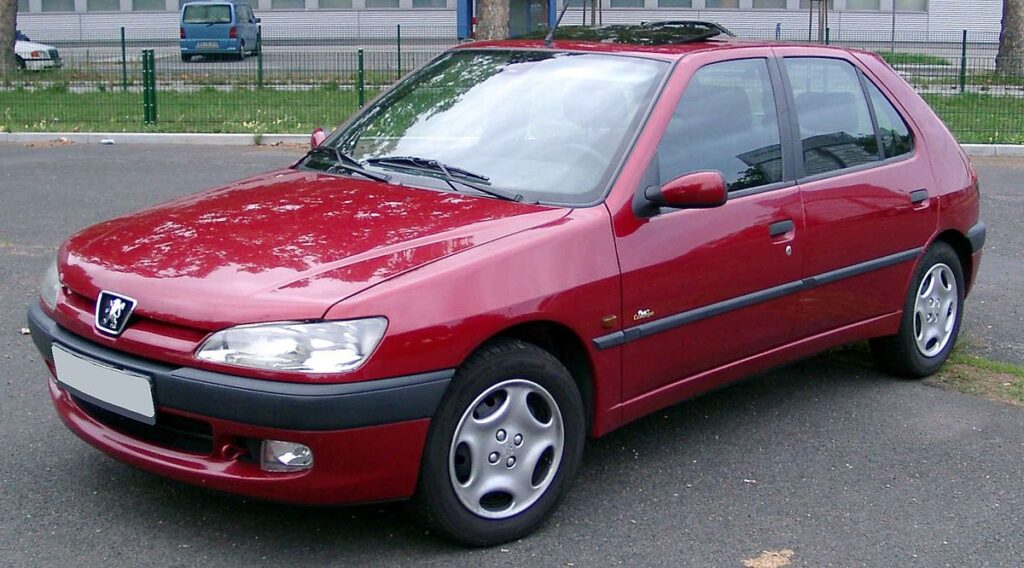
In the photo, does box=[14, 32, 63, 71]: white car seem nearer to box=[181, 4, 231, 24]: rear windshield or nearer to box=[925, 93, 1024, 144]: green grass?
box=[181, 4, 231, 24]: rear windshield

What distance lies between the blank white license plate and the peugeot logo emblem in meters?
0.11

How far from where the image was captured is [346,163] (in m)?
5.13

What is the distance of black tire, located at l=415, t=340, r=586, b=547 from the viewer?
12.6 feet

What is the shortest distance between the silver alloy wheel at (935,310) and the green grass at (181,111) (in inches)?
459

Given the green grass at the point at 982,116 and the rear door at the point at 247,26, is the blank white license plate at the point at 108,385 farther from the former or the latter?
the rear door at the point at 247,26

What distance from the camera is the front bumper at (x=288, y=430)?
3.59 metres

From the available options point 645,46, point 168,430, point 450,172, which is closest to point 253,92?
point 645,46

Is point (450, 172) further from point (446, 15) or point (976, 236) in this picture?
point (446, 15)

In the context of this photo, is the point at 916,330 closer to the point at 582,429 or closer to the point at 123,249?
the point at 582,429

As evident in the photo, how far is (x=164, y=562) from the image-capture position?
391 centimetres

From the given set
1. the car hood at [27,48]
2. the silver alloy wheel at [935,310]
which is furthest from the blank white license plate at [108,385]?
the car hood at [27,48]

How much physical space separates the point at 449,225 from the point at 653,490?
1.27 m

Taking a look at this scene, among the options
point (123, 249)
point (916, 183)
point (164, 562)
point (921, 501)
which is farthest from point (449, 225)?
point (916, 183)

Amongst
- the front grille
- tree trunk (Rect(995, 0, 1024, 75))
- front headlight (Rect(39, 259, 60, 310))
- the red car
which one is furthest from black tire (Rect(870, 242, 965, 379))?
tree trunk (Rect(995, 0, 1024, 75))
